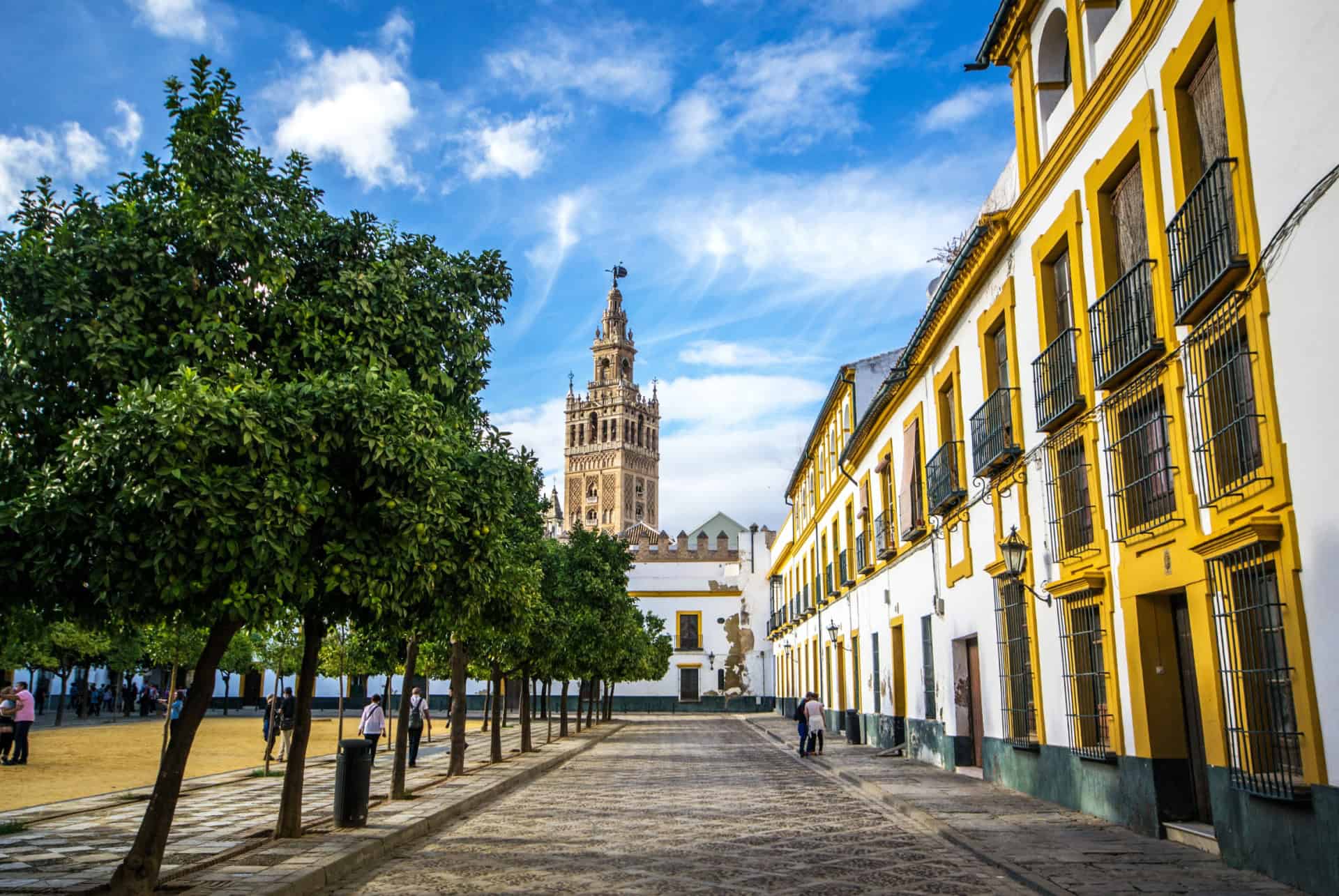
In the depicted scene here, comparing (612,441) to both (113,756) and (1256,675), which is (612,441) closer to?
(113,756)

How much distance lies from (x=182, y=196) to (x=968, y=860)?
25.3 ft

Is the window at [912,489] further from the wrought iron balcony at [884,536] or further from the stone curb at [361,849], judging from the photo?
the stone curb at [361,849]

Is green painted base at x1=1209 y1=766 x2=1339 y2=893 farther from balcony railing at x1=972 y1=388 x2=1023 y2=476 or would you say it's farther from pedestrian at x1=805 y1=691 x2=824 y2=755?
pedestrian at x1=805 y1=691 x2=824 y2=755

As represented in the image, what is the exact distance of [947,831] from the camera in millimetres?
9734

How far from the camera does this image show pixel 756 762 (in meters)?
20.8

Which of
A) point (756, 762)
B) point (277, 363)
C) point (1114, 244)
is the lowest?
point (756, 762)

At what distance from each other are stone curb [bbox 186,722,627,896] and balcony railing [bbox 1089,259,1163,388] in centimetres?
741

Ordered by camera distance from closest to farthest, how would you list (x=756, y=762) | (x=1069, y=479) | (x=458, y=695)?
(x=1069, y=479)
(x=458, y=695)
(x=756, y=762)

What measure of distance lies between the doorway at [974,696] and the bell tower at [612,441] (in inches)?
3834

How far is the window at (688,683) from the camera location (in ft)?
189

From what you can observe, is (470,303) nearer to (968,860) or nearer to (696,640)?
(968,860)

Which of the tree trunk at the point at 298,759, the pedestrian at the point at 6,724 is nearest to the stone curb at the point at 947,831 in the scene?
the tree trunk at the point at 298,759

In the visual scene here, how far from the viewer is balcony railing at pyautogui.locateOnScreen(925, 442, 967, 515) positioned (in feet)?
49.0

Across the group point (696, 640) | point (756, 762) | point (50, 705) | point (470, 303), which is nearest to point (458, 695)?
point (756, 762)
